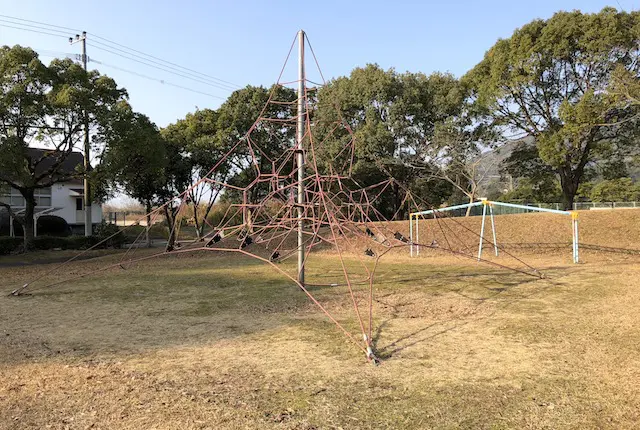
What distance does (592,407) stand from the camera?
2.88 meters

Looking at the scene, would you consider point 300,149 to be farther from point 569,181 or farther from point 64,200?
point 64,200

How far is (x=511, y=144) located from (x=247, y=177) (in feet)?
45.0

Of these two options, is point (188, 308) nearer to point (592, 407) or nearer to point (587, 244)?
point (592, 407)

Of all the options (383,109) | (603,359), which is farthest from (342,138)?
(603,359)

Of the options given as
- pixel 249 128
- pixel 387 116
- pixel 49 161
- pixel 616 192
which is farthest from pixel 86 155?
pixel 616 192

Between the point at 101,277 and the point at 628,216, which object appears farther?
the point at 628,216

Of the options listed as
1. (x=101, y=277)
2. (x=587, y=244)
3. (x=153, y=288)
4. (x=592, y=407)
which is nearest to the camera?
(x=592, y=407)

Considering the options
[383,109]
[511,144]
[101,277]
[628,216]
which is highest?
[383,109]

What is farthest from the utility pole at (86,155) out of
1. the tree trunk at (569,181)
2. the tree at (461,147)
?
the tree trunk at (569,181)

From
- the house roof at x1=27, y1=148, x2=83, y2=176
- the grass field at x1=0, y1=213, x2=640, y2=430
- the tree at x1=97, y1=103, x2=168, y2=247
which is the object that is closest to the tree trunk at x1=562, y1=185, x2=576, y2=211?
the grass field at x1=0, y1=213, x2=640, y2=430

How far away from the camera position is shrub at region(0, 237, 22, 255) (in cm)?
1528

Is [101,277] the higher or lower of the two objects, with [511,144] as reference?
lower

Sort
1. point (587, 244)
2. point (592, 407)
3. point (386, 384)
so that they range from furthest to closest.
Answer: point (587, 244)
point (386, 384)
point (592, 407)

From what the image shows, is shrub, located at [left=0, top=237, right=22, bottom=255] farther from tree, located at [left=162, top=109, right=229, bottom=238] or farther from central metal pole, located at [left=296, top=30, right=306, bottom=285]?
central metal pole, located at [left=296, top=30, right=306, bottom=285]
